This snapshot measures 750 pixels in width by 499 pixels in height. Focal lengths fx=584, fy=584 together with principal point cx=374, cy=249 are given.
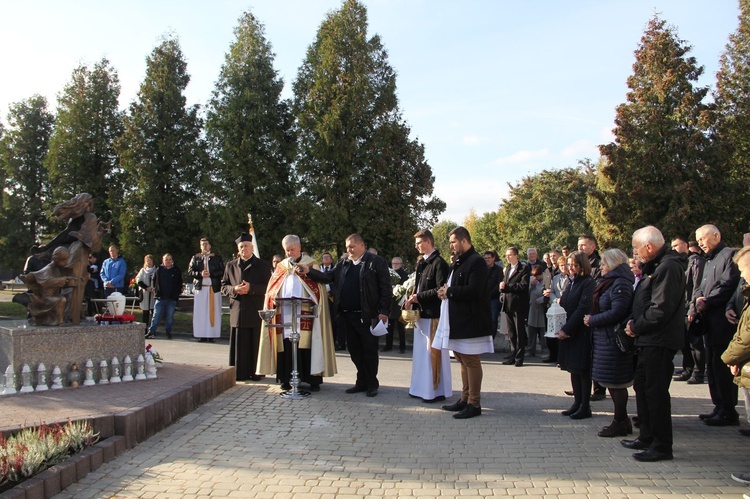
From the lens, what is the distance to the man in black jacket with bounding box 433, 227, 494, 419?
646 cm

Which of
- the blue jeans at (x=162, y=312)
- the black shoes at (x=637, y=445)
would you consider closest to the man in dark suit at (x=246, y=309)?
the black shoes at (x=637, y=445)

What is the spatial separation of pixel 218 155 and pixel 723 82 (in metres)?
25.6

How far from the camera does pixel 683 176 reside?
2830 centimetres

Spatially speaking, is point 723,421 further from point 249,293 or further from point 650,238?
point 249,293

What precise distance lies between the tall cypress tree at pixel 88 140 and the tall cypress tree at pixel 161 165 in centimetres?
104

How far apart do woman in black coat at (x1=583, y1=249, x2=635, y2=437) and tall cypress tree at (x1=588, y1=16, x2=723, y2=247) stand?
80.0 ft

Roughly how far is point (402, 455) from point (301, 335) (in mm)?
3040

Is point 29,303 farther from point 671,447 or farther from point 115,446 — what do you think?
point 671,447

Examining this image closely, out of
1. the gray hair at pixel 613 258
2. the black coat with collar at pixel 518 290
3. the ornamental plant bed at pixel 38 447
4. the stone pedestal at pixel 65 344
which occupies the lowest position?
the ornamental plant bed at pixel 38 447

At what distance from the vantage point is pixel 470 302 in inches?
258

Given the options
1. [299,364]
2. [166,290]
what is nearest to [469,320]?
[299,364]

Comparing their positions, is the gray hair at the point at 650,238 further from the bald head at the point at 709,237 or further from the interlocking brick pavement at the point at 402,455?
the bald head at the point at 709,237

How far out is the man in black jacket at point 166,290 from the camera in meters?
13.9

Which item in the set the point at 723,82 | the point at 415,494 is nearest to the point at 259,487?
the point at 415,494
